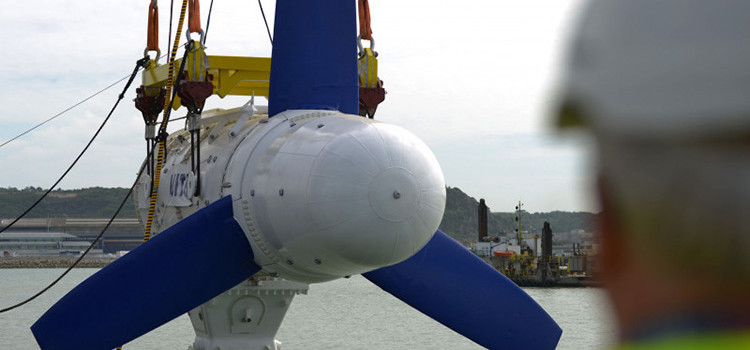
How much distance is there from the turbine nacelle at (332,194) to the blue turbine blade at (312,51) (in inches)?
21.2

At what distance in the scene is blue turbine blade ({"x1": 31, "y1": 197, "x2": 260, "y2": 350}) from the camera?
9508 millimetres

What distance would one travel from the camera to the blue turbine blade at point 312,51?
10.9m

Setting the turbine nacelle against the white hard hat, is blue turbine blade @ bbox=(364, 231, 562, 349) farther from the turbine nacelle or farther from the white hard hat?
the white hard hat

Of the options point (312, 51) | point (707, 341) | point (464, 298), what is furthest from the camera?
point (464, 298)

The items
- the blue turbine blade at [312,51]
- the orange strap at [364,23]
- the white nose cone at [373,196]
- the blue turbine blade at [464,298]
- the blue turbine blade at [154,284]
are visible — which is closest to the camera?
the white nose cone at [373,196]

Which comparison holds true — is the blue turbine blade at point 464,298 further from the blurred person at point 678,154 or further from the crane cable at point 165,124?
the blurred person at point 678,154

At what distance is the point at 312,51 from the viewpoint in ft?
35.8

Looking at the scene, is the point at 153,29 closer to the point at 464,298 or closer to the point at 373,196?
the point at 464,298

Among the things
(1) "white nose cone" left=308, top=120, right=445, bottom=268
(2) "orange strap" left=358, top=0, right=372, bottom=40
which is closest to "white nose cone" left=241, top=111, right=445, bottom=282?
(1) "white nose cone" left=308, top=120, right=445, bottom=268

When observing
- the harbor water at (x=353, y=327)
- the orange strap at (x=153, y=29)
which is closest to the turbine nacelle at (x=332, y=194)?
the orange strap at (x=153, y=29)

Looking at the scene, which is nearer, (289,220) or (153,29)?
(289,220)

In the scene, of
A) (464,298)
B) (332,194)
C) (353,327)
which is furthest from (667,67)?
(353,327)

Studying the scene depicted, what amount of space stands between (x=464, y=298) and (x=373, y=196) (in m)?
2.88

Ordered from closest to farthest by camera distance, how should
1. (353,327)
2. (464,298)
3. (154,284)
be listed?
(154,284)
(464,298)
(353,327)
